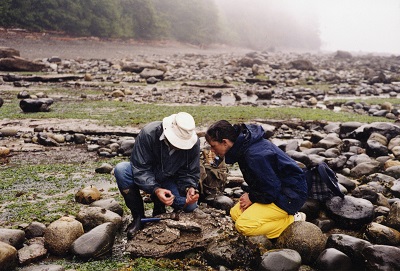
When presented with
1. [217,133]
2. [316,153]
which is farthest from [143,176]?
[316,153]

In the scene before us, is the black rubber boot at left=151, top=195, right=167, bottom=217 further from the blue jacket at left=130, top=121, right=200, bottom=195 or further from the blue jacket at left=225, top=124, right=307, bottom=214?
the blue jacket at left=225, top=124, right=307, bottom=214

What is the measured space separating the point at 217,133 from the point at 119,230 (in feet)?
5.72

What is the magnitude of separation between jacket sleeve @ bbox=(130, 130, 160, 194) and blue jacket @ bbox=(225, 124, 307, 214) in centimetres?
94

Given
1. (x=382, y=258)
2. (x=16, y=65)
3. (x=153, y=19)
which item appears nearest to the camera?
(x=382, y=258)

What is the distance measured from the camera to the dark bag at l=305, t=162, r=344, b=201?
16.1 feet

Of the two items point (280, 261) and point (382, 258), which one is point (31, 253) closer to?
point (280, 261)

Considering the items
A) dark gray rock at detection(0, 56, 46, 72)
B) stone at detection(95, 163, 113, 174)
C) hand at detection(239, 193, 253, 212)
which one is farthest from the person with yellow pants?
dark gray rock at detection(0, 56, 46, 72)

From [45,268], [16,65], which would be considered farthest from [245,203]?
[16,65]

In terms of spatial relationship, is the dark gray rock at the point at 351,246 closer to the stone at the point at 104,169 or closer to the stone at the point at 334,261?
the stone at the point at 334,261

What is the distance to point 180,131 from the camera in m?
4.45

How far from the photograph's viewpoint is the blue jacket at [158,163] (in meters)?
4.59

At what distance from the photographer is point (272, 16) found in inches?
5177

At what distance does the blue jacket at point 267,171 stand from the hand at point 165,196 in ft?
2.61

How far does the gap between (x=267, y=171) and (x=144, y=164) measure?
1.44 meters
